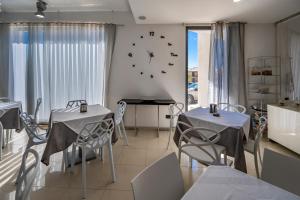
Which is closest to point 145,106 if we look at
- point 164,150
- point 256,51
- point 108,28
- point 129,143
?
point 129,143

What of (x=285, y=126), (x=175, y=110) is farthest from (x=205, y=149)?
(x=175, y=110)

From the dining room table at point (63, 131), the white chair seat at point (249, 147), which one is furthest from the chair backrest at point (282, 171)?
the dining room table at point (63, 131)

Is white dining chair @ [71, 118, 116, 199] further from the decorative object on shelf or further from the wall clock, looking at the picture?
the decorative object on shelf

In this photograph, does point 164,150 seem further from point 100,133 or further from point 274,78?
point 274,78

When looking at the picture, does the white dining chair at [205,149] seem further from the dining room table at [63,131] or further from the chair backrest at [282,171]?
the dining room table at [63,131]

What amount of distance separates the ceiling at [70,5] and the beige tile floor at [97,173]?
283 cm

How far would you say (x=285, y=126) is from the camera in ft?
10.2

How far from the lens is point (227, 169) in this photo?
1.12m

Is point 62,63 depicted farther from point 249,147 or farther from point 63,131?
point 249,147

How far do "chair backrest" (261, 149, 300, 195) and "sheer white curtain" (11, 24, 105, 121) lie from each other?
12.3 feet

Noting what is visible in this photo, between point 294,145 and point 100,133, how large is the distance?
9.20ft

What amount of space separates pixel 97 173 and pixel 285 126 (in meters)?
2.90

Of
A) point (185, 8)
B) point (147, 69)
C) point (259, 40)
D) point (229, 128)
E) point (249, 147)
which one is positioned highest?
point (185, 8)

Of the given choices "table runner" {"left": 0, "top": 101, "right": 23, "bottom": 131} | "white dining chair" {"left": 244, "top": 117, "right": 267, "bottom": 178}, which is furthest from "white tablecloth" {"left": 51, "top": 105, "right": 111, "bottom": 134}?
"white dining chair" {"left": 244, "top": 117, "right": 267, "bottom": 178}
